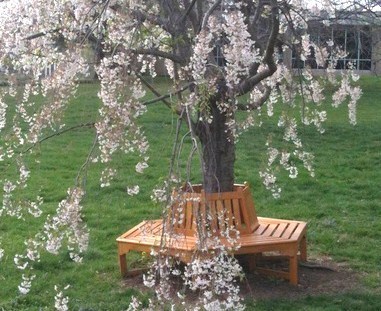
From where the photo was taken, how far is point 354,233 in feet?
22.7

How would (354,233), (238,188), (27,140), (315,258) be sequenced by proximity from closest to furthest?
(27,140) → (238,188) → (315,258) → (354,233)

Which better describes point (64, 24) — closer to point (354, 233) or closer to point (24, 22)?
point (24, 22)

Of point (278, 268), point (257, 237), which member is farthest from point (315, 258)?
point (257, 237)

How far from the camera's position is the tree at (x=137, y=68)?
156 inches

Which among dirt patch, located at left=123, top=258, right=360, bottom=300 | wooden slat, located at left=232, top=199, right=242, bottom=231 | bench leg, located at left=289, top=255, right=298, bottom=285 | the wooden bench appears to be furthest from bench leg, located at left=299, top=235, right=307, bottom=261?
wooden slat, located at left=232, top=199, right=242, bottom=231

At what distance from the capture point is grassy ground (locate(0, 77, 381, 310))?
17.5 feet

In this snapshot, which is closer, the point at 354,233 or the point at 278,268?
the point at 278,268

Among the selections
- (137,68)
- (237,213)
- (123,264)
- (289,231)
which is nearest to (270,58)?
(137,68)

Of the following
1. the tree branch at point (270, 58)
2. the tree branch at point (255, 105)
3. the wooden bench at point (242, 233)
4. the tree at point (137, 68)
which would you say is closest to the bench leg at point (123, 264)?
the wooden bench at point (242, 233)

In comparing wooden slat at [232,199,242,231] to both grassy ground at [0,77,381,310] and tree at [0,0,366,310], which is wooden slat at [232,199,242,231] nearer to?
tree at [0,0,366,310]

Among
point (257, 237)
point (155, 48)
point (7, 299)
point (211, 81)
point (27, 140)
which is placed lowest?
point (7, 299)

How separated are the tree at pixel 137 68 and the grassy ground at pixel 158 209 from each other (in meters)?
0.32

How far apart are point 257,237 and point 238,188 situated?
1.49 ft

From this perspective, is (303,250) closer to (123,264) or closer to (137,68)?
(123,264)
